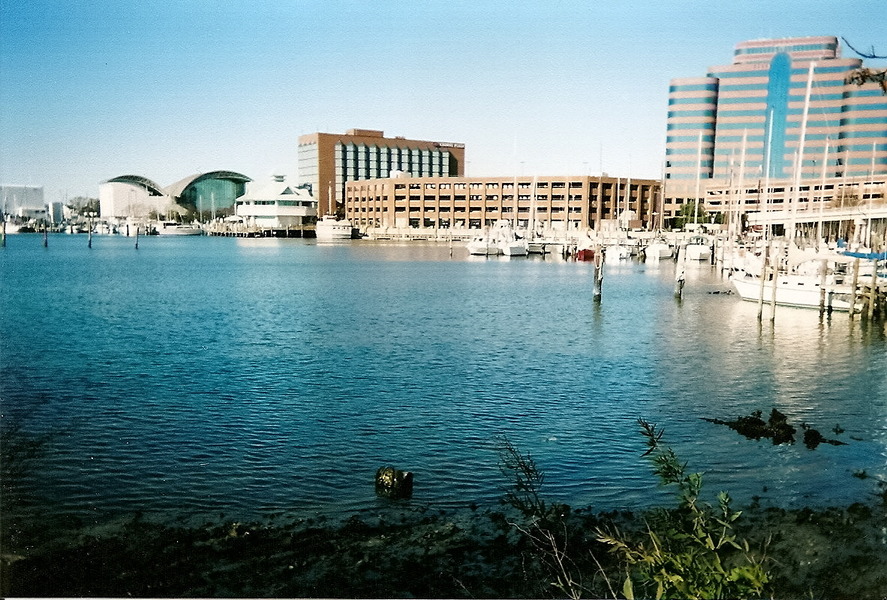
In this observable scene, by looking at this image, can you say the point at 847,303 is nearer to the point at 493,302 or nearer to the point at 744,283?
the point at 744,283

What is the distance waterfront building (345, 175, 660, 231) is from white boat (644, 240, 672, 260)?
1780 centimetres

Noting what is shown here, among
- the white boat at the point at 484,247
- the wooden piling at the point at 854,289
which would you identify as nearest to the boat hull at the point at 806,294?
the wooden piling at the point at 854,289

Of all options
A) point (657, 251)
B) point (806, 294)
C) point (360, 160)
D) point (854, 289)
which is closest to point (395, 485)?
point (854, 289)

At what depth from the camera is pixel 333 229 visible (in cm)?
10931

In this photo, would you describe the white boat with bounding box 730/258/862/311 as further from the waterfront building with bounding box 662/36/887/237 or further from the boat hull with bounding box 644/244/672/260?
the boat hull with bounding box 644/244/672/260

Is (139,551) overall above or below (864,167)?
below

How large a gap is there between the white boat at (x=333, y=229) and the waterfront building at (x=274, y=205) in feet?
18.4

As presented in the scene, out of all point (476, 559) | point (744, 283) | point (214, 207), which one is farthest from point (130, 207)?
point (476, 559)

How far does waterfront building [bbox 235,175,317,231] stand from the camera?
114m

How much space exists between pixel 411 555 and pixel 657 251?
5958 centimetres

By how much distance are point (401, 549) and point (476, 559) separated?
847 mm

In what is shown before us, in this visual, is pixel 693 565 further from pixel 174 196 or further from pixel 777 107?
pixel 174 196

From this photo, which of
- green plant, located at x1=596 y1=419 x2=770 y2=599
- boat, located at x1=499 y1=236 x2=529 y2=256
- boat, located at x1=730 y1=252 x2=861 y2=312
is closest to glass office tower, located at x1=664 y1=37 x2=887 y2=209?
boat, located at x1=730 y1=252 x2=861 y2=312

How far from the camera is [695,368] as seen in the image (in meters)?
17.7
